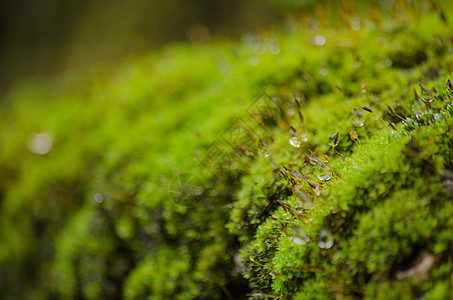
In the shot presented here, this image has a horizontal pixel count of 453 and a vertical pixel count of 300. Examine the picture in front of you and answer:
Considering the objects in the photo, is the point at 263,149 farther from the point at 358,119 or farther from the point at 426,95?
the point at 426,95

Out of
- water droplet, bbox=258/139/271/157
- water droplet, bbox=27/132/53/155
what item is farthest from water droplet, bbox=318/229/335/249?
water droplet, bbox=27/132/53/155

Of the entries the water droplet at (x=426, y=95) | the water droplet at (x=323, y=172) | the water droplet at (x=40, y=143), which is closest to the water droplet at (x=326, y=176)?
the water droplet at (x=323, y=172)

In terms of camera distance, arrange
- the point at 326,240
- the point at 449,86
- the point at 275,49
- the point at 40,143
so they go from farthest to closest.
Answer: the point at 40,143, the point at 275,49, the point at 449,86, the point at 326,240

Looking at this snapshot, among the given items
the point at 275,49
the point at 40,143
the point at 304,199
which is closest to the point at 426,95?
the point at 304,199

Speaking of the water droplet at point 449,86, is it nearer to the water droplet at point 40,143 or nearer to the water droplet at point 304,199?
the water droplet at point 304,199

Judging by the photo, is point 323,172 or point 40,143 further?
point 40,143

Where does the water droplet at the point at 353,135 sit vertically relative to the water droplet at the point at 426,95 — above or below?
above

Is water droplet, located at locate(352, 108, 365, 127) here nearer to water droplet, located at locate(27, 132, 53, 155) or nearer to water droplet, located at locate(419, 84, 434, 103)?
water droplet, located at locate(419, 84, 434, 103)
